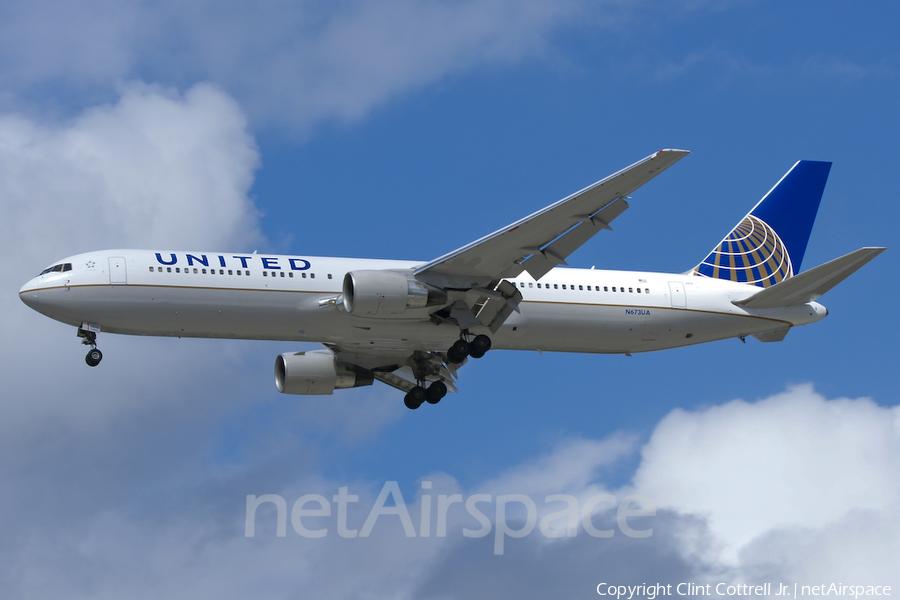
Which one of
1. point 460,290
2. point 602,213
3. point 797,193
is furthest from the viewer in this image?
point 797,193

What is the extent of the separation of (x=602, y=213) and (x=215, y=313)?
12.1 meters

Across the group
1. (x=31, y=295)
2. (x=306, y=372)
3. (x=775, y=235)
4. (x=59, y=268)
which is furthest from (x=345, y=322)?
(x=775, y=235)

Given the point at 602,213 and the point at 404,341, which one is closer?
the point at 602,213

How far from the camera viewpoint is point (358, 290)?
33.2 m

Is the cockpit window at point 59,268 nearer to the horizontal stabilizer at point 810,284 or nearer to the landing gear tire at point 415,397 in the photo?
the landing gear tire at point 415,397

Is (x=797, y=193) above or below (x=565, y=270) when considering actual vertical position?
above

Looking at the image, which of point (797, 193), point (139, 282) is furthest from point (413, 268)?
point (797, 193)

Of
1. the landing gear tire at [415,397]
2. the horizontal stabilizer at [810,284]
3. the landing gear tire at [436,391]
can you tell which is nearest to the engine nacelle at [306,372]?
the landing gear tire at [415,397]

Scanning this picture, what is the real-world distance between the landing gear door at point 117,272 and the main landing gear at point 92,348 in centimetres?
192

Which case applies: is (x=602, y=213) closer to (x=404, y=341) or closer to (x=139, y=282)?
(x=404, y=341)

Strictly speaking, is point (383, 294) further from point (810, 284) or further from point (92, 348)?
point (810, 284)

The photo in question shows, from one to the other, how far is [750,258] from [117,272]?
75.1ft

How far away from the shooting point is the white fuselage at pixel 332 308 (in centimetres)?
3331

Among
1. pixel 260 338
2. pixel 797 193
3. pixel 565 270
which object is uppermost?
pixel 797 193
